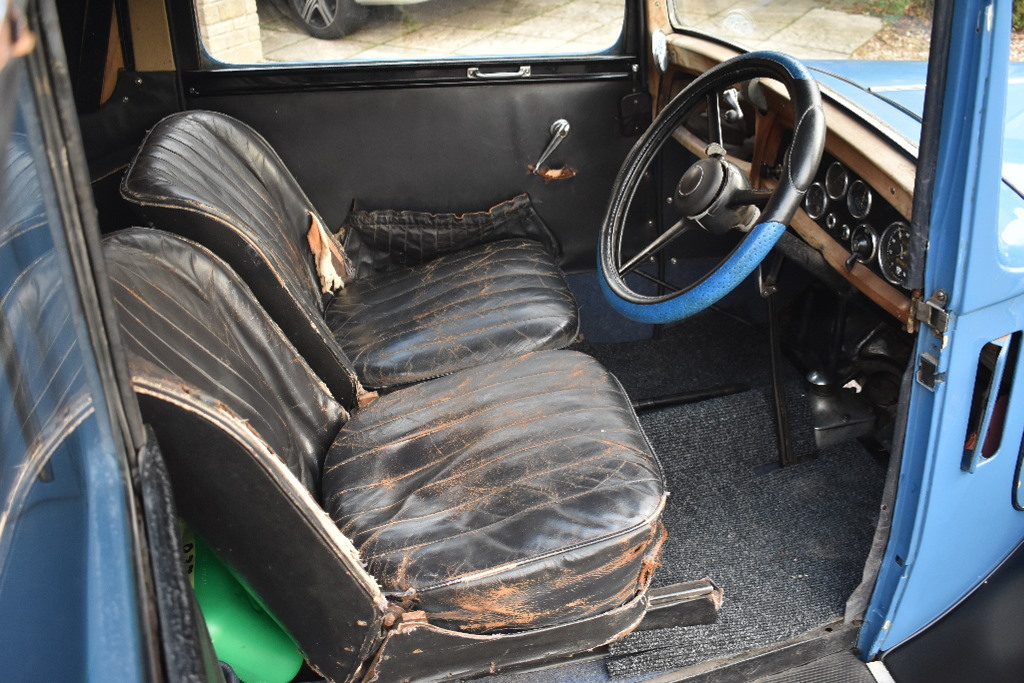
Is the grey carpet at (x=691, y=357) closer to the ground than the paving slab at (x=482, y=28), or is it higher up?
closer to the ground

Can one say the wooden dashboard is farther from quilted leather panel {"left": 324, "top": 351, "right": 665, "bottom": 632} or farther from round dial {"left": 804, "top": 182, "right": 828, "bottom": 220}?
quilted leather panel {"left": 324, "top": 351, "right": 665, "bottom": 632}

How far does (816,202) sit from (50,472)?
144cm

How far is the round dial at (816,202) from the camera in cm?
168

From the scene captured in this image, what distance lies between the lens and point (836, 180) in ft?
5.35

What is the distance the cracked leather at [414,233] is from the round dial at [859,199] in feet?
3.28

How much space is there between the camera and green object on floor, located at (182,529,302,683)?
49.8 inches

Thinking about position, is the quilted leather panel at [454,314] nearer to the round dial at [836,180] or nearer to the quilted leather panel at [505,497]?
the quilted leather panel at [505,497]

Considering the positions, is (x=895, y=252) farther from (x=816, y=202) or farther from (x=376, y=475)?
(x=376, y=475)

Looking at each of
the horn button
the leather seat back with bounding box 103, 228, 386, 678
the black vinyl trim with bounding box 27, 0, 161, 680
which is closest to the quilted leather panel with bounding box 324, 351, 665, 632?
the leather seat back with bounding box 103, 228, 386, 678

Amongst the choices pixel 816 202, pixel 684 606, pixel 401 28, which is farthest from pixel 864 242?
pixel 401 28

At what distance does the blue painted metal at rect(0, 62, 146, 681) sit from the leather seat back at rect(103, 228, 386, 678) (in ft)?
0.61

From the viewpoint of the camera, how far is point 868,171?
1.49 meters

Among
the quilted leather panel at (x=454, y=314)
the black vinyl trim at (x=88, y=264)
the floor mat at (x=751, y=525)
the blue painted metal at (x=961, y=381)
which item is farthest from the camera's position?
the quilted leather panel at (x=454, y=314)

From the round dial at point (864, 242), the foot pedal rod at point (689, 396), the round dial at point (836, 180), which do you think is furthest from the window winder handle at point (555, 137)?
the round dial at point (864, 242)
